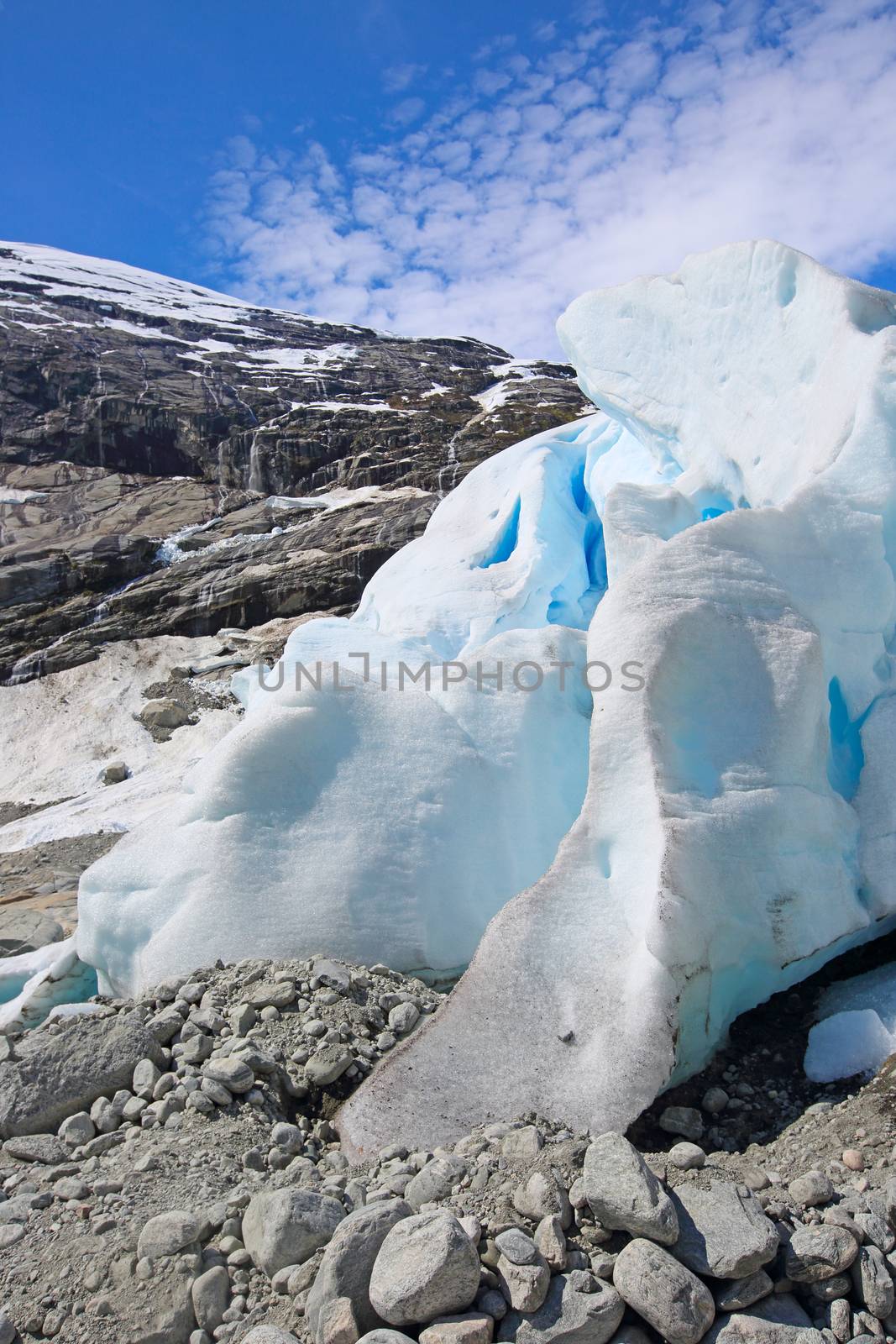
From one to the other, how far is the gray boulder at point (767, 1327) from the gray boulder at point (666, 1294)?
4 centimetres

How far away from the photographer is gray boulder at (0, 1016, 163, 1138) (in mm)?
3641

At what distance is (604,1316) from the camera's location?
230cm

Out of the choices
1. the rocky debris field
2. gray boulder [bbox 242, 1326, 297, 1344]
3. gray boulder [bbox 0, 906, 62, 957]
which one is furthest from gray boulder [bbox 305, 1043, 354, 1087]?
gray boulder [bbox 0, 906, 62, 957]

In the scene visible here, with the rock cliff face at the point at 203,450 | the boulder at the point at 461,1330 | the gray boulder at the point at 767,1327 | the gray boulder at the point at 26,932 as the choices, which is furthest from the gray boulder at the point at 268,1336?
the rock cliff face at the point at 203,450

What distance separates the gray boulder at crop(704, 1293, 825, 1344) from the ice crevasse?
3.56 ft

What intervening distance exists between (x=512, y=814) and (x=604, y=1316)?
3505 millimetres

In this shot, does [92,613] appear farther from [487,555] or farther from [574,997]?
[574,997]

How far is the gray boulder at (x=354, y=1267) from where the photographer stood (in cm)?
238

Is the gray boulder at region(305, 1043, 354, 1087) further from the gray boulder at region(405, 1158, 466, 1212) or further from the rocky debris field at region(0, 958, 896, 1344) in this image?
the gray boulder at region(405, 1158, 466, 1212)

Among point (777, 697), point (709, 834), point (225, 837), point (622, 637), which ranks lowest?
point (225, 837)

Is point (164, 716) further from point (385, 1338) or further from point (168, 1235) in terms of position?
point (385, 1338)

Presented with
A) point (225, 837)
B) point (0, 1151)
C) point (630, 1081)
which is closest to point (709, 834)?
point (630, 1081)

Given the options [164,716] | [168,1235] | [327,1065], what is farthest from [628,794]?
[164,716]

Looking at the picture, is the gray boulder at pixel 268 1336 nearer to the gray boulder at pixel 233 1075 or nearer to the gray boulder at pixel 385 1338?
the gray boulder at pixel 385 1338
